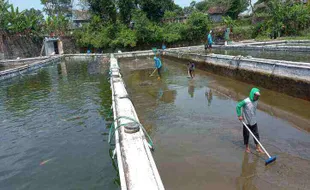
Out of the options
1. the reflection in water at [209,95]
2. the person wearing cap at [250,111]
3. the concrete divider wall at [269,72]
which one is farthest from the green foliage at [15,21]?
the person wearing cap at [250,111]

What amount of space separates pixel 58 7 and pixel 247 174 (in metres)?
52.8

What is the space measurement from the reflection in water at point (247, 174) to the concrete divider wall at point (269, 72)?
15.8ft

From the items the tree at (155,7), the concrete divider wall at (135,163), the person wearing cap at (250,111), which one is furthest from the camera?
the tree at (155,7)

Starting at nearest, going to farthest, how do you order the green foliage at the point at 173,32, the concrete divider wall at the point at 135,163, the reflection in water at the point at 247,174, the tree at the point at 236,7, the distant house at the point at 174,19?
the concrete divider wall at the point at 135,163
the reflection in water at the point at 247,174
the green foliage at the point at 173,32
the distant house at the point at 174,19
the tree at the point at 236,7

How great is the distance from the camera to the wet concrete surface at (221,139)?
180 inches

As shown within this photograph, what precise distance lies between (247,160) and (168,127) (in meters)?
2.62

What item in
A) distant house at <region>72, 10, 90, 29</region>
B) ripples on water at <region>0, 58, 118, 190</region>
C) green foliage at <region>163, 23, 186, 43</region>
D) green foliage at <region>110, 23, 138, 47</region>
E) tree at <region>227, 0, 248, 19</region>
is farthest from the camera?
distant house at <region>72, 10, 90, 29</region>

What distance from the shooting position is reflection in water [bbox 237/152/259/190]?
14.3ft

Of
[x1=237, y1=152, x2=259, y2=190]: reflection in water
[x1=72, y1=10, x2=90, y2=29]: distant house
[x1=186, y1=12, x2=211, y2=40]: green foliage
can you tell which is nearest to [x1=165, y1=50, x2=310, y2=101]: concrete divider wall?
[x1=237, y1=152, x2=259, y2=190]: reflection in water

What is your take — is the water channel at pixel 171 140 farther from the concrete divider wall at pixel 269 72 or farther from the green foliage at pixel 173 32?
the green foliage at pixel 173 32

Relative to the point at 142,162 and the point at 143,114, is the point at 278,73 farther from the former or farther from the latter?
the point at 142,162

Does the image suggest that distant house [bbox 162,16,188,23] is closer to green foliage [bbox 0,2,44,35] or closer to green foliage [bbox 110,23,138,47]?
green foliage [bbox 110,23,138,47]

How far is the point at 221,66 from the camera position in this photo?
14555mm

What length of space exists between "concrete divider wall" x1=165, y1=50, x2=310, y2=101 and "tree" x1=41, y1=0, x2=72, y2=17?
4214 cm
